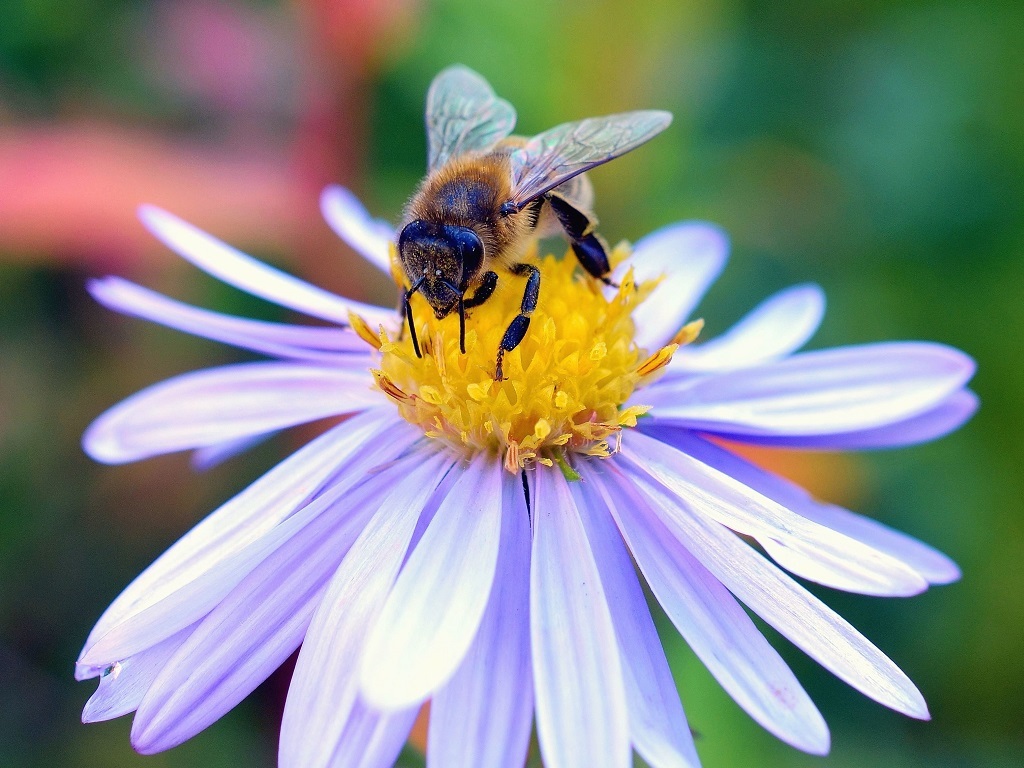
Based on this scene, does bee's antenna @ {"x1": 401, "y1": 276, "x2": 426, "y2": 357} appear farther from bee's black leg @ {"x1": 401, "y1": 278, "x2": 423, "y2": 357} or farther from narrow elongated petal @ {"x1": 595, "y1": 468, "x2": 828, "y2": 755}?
narrow elongated petal @ {"x1": 595, "y1": 468, "x2": 828, "y2": 755}

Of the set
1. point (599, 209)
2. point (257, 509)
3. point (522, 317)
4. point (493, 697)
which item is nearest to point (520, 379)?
point (522, 317)

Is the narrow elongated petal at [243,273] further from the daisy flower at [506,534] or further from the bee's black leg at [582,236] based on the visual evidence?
the bee's black leg at [582,236]

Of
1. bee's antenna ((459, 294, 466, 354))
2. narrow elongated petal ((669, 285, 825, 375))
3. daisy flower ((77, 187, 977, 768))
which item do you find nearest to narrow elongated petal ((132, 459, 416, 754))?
daisy flower ((77, 187, 977, 768))

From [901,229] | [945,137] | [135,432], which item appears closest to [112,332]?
[135,432]

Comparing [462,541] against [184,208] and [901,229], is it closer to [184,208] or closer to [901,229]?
[184,208]

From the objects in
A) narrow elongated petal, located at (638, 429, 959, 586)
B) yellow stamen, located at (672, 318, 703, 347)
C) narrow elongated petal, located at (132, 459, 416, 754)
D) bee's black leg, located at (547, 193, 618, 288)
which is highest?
bee's black leg, located at (547, 193, 618, 288)

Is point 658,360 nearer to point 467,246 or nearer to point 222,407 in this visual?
point 467,246

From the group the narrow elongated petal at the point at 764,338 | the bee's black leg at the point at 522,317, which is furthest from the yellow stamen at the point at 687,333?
the bee's black leg at the point at 522,317
